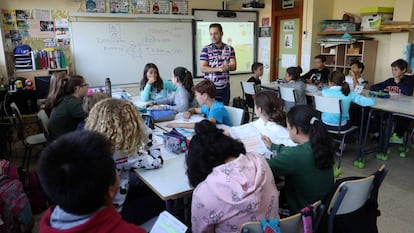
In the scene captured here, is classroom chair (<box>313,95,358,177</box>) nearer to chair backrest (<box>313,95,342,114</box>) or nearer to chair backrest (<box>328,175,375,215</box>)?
chair backrest (<box>313,95,342,114</box>)

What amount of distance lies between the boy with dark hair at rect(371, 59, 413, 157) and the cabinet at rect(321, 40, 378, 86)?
3.25ft

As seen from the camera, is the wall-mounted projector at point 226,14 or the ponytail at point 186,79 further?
the wall-mounted projector at point 226,14

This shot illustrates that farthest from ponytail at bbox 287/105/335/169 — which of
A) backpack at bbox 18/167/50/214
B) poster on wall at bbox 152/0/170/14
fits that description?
poster on wall at bbox 152/0/170/14

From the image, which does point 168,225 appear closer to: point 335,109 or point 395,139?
point 335,109

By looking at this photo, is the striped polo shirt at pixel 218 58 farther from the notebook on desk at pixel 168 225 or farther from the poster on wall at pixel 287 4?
the poster on wall at pixel 287 4

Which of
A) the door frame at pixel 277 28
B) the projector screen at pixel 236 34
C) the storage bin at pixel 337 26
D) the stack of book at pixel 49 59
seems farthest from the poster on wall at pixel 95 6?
the storage bin at pixel 337 26

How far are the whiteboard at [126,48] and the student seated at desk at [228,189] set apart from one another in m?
4.49

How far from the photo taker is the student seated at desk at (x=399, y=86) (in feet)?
13.6

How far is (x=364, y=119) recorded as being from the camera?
398 cm

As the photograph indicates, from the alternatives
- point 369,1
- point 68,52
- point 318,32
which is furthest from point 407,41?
point 68,52

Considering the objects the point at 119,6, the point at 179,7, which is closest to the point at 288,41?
the point at 179,7

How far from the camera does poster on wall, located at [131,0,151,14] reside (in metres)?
5.62

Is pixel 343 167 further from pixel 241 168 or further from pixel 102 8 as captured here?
pixel 102 8

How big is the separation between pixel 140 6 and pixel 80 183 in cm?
530
